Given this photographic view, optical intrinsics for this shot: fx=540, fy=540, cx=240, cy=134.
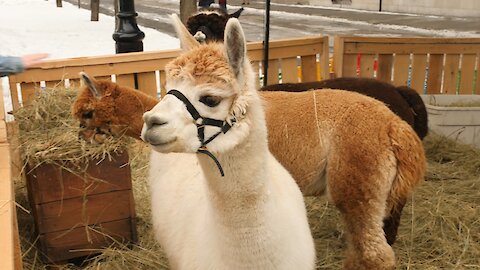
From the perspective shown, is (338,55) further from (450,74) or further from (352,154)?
(352,154)

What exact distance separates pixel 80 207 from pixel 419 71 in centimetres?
424

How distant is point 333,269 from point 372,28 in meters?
14.0

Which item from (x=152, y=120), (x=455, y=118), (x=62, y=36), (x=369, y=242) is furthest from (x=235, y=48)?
(x=62, y=36)

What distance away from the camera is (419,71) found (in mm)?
6266

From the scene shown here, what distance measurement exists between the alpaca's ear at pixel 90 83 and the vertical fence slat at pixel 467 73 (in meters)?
4.54

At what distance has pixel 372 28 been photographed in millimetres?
16797

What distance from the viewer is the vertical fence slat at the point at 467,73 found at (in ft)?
20.8

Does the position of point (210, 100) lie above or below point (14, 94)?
above

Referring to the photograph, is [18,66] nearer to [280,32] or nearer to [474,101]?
[474,101]

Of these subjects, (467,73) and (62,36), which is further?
(62,36)

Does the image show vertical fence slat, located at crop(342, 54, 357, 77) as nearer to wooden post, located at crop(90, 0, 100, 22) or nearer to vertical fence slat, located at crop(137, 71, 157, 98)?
vertical fence slat, located at crop(137, 71, 157, 98)

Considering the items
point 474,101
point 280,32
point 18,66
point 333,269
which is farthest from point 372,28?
point 18,66

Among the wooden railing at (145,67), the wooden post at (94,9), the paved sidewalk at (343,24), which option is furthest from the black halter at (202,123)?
the wooden post at (94,9)

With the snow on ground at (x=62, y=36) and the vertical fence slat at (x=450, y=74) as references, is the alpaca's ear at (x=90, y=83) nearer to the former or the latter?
the vertical fence slat at (x=450, y=74)
